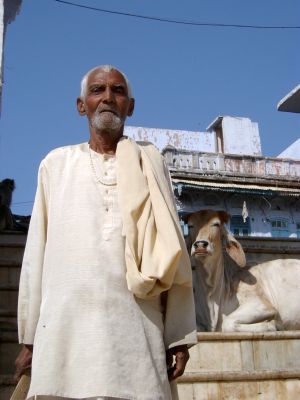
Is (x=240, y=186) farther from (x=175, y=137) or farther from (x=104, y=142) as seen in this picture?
(x=104, y=142)

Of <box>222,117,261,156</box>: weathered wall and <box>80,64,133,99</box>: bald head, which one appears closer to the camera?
<box>80,64,133,99</box>: bald head

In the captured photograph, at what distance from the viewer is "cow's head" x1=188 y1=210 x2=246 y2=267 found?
6.00 metres

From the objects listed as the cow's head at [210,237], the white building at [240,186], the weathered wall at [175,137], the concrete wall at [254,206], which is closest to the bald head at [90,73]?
the cow's head at [210,237]

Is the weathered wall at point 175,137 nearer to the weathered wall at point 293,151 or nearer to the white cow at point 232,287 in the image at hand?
the weathered wall at point 293,151

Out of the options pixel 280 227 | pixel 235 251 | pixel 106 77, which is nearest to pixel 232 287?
pixel 235 251

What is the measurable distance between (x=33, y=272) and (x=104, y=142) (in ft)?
2.41

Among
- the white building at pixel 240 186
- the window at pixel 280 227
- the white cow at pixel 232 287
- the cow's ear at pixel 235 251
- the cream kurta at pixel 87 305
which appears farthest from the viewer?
the window at pixel 280 227

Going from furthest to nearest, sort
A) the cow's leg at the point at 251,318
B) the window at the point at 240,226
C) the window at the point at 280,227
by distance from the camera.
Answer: the window at the point at 280,227 < the window at the point at 240,226 < the cow's leg at the point at 251,318

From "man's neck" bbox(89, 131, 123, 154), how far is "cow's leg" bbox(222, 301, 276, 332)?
10.4ft

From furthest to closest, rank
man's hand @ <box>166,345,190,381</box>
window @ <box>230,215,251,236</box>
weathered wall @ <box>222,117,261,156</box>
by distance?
weathered wall @ <box>222,117,261,156</box>, window @ <box>230,215,251,236</box>, man's hand @ <box>166,345,190,381</box>

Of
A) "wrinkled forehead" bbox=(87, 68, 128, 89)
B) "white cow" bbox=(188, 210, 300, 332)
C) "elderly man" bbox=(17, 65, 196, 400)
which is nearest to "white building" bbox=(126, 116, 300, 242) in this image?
"white cow" bbox=(188, 210, 300, 332)

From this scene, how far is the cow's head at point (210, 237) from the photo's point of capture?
19.7 feet

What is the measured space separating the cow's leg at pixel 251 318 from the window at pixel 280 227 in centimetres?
1916

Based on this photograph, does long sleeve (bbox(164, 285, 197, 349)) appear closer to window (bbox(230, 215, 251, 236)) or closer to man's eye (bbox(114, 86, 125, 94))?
man's eye (bbox(114, 86, 125, 94))
